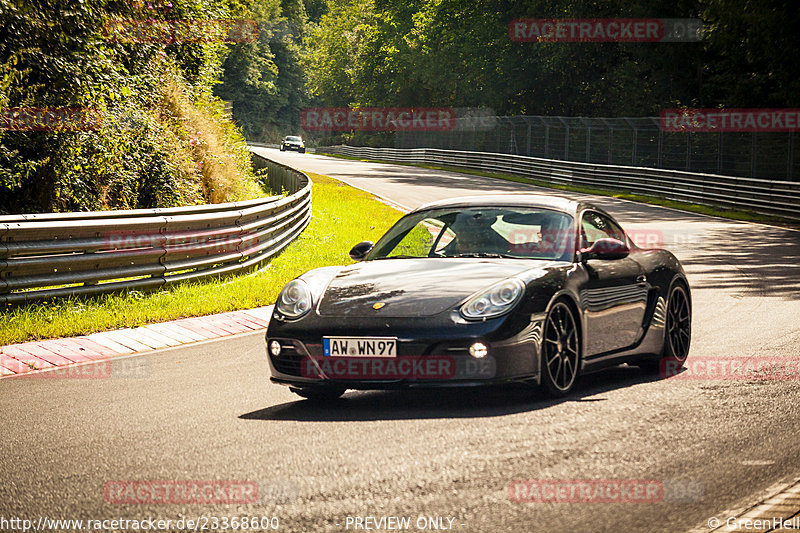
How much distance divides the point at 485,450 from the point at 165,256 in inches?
298

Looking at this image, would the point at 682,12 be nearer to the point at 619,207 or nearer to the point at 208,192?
the point at 619,207

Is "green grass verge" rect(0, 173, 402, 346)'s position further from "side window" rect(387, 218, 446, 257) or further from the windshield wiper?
the windshield wiper

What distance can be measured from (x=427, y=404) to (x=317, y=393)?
803 mm

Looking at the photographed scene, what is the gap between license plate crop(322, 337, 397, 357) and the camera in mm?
6617

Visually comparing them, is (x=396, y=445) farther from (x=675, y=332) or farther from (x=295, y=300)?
(x=675, y=332)

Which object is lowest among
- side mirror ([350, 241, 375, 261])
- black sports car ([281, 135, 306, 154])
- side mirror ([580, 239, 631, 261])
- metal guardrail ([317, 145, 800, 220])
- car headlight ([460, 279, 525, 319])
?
black sports car ([281, 135, 306, 154])

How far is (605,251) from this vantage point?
764cm

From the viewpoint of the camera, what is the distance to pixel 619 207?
32594 mm

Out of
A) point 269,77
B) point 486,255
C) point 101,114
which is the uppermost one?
point 269,77

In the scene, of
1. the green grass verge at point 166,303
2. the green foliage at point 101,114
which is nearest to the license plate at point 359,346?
the green grass verge at point 166,303

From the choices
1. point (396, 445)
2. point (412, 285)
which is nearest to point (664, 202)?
point (412, 285)

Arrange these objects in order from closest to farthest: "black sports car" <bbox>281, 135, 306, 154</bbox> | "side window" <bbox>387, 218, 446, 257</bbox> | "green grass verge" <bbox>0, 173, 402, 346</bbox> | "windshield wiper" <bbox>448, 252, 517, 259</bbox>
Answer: "windshield wiper" <bbox>448, 252, 517, 259</bbox>
"side window" <bbox>387, 218, 446, 257</bbox>
"green grass verge" <bbox>0, 173, 402, 346</bbox>
"black sports car" <bbox>281, 135, 306, 154</bbox>

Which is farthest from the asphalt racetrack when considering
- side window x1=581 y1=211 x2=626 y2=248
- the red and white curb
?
side window x1=581 y1=211 x2=626 y2=248

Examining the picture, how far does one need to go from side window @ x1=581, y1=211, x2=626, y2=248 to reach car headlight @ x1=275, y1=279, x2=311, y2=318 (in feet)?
6.91
